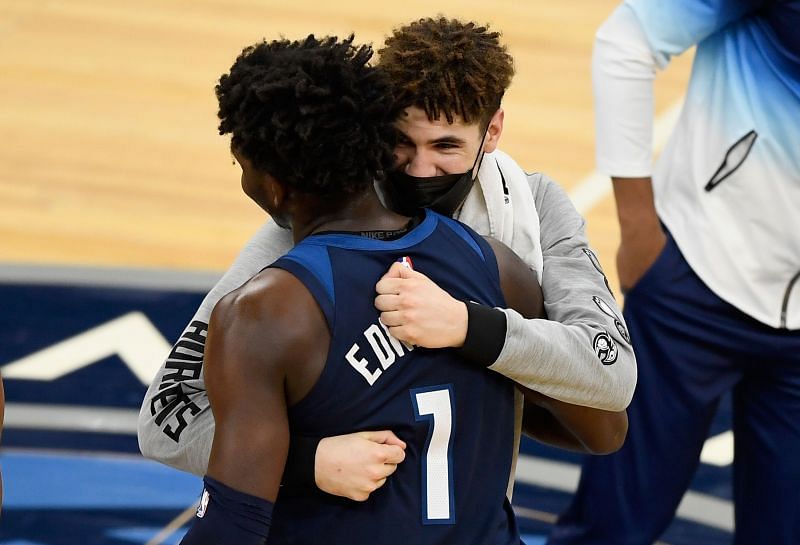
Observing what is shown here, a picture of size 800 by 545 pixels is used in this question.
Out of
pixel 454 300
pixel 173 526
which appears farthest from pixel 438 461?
pixel 173 526

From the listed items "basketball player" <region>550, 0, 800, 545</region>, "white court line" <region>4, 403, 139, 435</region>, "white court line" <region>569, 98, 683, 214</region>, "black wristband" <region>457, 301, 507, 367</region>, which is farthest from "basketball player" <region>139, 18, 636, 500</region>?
"white court line" <region>569, 98, 683, 214</region>

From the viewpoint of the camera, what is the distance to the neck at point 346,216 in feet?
5.44

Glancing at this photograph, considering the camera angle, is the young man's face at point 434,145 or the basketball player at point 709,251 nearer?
the young man's face at point 434,145

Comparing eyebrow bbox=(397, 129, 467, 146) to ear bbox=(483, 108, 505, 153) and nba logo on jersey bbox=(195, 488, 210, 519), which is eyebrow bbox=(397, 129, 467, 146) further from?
nba logo on jersey bbox=(195, 488, 210, 519)

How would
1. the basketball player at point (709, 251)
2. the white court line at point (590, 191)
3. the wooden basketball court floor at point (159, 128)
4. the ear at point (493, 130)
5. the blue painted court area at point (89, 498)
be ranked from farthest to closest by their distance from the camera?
the white court line at point (590, 191), the wooden basketball court floor at point (159, 128), the blue painted court area at point (89, 498), the basketball player at point (709, 251), the ear at point (493, 130)

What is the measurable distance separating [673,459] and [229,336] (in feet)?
4.72

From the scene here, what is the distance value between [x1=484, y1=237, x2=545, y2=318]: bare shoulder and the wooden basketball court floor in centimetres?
169

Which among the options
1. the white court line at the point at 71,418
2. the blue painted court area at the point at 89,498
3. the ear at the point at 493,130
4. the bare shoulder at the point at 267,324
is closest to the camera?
the bare shoulder at the point at 267,324

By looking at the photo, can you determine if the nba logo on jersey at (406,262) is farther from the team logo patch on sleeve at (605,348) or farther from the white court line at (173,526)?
the white court line at (173,526)

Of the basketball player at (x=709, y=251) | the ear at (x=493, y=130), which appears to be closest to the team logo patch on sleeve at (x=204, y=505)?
the ear at (x=493, y=130)

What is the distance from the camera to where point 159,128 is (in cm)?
580

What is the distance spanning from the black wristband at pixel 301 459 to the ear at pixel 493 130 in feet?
1.69

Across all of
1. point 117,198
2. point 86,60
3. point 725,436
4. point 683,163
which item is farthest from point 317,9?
point 683,163

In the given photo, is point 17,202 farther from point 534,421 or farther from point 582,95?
point 534,421
